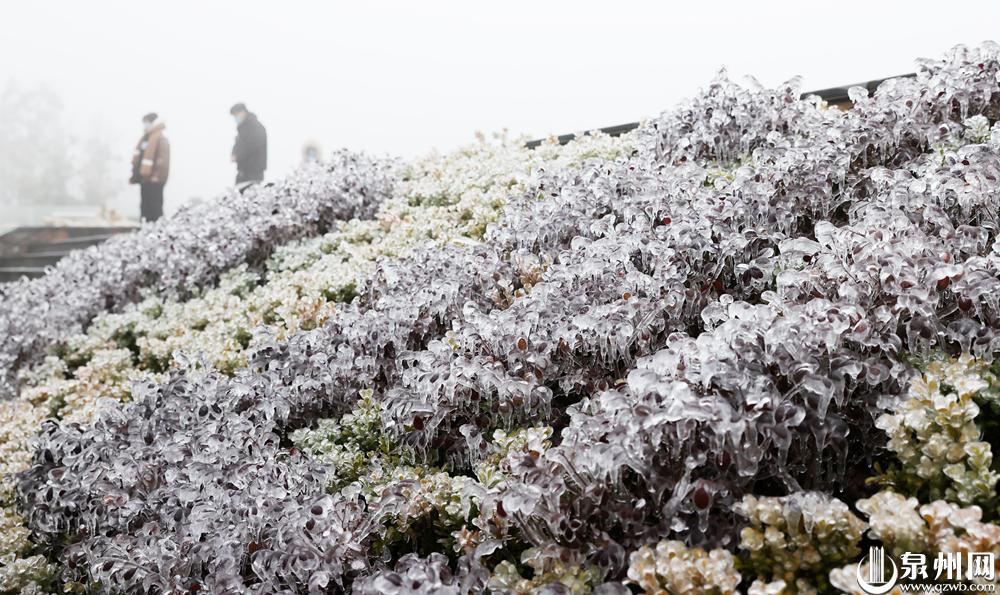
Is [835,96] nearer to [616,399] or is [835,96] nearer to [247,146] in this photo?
[616,399]

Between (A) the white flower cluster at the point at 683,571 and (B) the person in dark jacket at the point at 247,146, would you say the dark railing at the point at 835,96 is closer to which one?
(A) the white flower cluster at the point at 683,571

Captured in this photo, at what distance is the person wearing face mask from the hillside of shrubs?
895 cm

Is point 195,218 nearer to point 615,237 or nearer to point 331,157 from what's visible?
point 331,157

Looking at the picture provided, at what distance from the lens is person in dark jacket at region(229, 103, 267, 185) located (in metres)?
11.7

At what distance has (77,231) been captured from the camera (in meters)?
13.8

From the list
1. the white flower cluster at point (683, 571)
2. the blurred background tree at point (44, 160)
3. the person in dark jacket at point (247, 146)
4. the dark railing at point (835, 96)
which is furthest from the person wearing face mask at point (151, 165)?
the blurred background tree at point (44, 160)

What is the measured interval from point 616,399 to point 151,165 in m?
12.9

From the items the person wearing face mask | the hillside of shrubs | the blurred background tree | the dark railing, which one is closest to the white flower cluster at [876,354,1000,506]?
the hillside of shrubs

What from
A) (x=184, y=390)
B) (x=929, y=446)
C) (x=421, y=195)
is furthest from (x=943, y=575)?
(x=421, y=195)

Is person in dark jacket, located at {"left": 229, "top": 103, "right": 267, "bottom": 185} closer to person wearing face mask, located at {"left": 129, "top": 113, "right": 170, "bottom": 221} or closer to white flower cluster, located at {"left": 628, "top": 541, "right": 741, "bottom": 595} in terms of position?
person wearing face mask, located at {"left": 129, "top": 113, "right": 170, "bottom": 221}

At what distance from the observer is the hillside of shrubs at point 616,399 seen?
1822 millimetres

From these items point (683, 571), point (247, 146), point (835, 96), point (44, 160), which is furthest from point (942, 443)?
point (44, 160)

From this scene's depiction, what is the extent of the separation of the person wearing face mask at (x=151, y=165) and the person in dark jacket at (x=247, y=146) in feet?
6.87

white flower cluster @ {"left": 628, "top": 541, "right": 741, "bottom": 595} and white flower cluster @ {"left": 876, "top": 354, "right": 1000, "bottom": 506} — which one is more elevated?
white flower cluster @ {"left": 876, "top": 354, "right": 1000, "bottom": 506}
